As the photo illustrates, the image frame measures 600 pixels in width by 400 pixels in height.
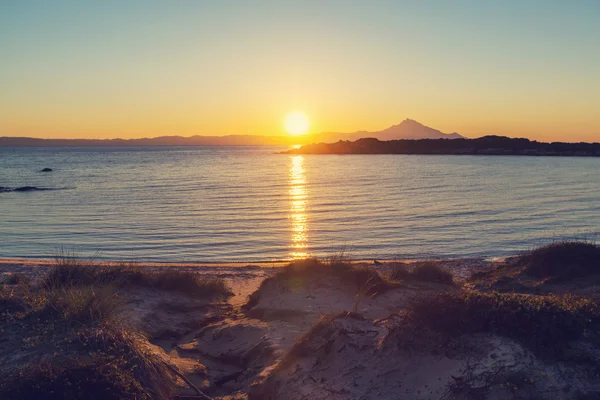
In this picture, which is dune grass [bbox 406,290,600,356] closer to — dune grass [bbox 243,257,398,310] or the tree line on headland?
dune grass [bbox 243,257,398,310]

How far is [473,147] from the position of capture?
136500 mm

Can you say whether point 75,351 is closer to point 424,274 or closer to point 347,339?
point 347,339

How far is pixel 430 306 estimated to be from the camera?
7.11 m

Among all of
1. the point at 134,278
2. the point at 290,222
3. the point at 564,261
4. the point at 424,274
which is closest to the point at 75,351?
the point at 134,278

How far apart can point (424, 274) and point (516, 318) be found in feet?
21.2

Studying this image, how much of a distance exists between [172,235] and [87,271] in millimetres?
11072

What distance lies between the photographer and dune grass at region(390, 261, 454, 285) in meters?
12.9

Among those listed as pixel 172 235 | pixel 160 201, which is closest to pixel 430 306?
pixel 172 235

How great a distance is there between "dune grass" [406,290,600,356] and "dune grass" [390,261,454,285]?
5.51 meters

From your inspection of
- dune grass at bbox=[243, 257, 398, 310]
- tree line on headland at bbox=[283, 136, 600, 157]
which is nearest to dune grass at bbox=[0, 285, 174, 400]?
dune grass at bbox=[243, 257, 398, 310]

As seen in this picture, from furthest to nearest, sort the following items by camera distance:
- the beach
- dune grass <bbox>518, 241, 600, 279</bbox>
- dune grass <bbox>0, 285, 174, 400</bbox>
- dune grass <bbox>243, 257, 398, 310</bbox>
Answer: dune grass <bbox>518, 241, 600, 279</bbox>, dune grass <bbox>243, 257, 398, 310</bbox>, the beach, dune grass <bbox>0, 285, 174, 400</bbox>

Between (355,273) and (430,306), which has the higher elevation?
(430,306)

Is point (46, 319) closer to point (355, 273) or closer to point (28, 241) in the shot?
point (355, 273)

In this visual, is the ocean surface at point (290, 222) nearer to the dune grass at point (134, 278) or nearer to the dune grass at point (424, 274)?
the dune grass at point (424, 274)
